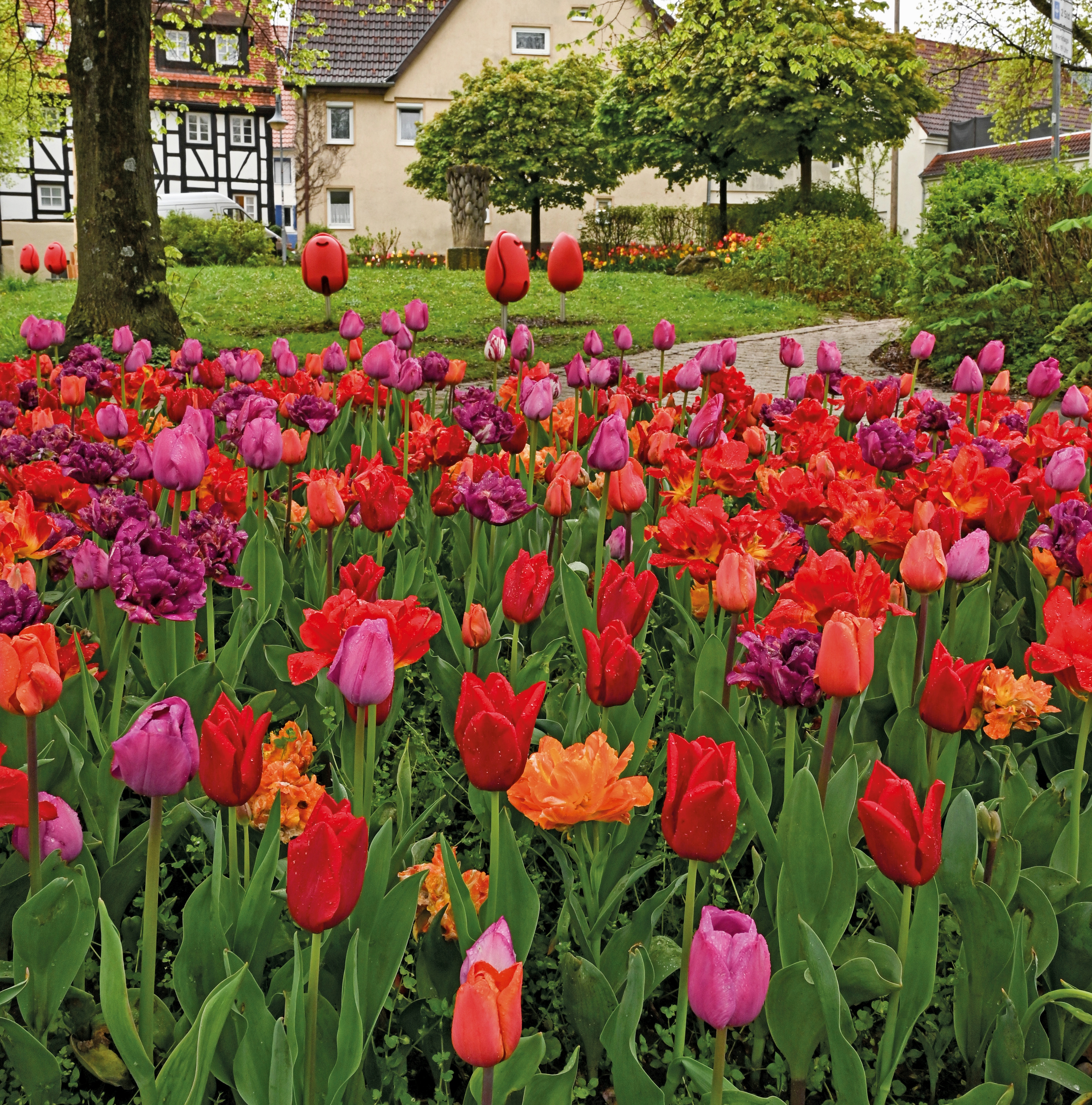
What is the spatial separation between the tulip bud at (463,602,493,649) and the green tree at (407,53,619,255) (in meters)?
25.0

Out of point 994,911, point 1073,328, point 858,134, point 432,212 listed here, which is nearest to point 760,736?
point 994,911

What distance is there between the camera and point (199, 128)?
111 feet

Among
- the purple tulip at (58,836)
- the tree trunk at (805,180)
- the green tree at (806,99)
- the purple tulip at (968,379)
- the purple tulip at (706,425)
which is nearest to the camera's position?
the purple tulip at (58,836)

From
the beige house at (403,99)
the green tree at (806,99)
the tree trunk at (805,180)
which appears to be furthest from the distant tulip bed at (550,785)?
the beige house at (403,99)

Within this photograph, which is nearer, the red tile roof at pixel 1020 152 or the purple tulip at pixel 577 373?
the purple tulip at pixel 577 373

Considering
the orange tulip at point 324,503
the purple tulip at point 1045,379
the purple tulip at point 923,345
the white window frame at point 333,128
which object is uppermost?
the white window frame at point 333,128

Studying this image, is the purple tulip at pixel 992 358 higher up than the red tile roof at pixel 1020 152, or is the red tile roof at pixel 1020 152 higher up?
the red tile roof at pixel 1020 152

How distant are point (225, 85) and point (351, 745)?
12076 millimetres

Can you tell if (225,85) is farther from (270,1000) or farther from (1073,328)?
(270,1000)

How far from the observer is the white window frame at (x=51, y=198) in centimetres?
3131

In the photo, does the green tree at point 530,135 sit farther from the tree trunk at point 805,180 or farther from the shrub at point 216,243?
the shrub at point 216,243

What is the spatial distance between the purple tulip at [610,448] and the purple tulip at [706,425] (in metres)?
0.39

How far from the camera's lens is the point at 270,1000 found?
54.1 inches

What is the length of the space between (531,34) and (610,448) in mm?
34180
